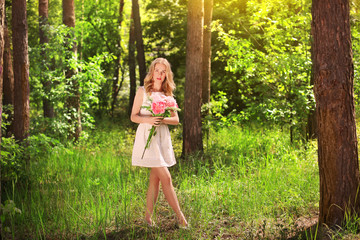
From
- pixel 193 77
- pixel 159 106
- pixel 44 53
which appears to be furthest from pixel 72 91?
pixel 159 106

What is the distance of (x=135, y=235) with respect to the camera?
563cm

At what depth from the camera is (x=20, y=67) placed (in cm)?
1041

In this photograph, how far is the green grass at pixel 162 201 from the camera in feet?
18.9

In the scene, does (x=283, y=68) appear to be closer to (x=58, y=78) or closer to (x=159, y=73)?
(x=159, y=73)

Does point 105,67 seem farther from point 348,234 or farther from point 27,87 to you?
point 348,234

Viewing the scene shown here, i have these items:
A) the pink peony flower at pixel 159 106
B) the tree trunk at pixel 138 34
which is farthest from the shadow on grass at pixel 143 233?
the tree trunk at pixel 138 34

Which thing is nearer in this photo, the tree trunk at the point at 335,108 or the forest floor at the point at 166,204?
the tree trunk at the point at 335,108

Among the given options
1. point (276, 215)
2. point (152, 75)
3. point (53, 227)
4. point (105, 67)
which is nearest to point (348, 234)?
point (276, 215)

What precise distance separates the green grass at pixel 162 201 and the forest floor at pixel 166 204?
0.01m

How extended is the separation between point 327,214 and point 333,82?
1.64 m

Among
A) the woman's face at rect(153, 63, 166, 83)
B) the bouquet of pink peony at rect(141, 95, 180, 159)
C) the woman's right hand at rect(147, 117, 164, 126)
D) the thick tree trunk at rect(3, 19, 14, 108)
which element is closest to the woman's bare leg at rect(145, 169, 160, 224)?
the bouquet of pink peony at rect(141, 95, 180, 159)

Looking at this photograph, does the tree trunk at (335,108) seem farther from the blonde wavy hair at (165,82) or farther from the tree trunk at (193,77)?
the tree trunk at (193,77)

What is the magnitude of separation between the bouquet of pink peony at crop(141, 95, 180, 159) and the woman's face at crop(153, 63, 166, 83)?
1.01ft

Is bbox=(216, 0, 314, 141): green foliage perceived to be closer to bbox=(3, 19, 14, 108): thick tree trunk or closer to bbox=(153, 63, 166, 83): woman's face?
bbox=(153, 63, 166, 83): woman's face
